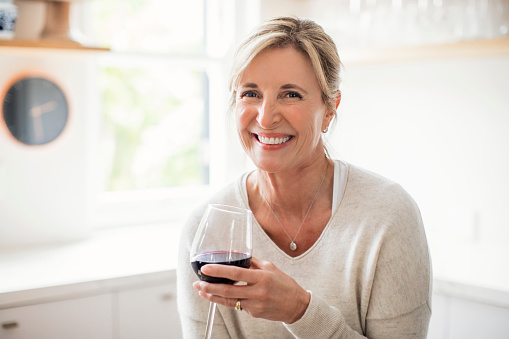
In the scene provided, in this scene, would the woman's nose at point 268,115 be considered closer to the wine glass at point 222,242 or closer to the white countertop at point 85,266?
the wine glass at point 222,242

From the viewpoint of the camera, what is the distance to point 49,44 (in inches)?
87.0

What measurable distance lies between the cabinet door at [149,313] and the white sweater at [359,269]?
2.26 feet

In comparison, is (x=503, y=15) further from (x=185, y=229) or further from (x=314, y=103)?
(x=185, y=229)

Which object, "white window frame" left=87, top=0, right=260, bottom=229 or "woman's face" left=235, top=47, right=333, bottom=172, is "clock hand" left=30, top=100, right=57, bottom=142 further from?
"woman's face" left=235, top=47, right=333, bottom=172

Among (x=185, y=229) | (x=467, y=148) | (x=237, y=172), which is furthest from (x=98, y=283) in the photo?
(x=467, y=148)

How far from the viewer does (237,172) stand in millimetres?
3223

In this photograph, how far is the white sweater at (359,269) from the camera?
1.35m

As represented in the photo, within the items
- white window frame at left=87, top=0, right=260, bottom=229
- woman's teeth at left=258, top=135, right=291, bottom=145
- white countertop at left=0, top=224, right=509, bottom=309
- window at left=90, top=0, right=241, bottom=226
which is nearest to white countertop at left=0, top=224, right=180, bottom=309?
white countertop at left=0, top=224, right=509, bottom=309

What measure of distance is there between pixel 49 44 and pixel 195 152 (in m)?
1.26

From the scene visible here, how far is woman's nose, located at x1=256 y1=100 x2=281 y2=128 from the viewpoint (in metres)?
1.41

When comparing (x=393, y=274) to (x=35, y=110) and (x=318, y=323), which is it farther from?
(x=35, y=110)

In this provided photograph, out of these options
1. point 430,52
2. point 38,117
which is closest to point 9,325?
point 38,117

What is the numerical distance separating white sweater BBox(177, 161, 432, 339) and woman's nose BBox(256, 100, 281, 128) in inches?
9.6

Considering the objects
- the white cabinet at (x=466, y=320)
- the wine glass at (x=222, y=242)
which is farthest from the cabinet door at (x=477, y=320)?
the wine glass at (x=222, y=242)
